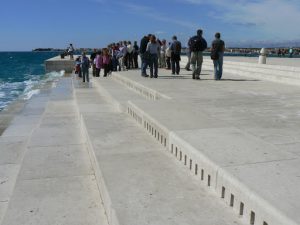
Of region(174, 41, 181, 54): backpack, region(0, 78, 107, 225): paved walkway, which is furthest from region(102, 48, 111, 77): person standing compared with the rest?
region(0, 78, 107, 225): paved walkway

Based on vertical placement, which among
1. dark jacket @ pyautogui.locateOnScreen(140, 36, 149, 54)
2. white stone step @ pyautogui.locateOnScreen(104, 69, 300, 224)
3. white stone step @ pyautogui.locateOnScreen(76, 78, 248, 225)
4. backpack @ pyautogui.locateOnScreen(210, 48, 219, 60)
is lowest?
white stone step @ pyautogui.locateOnScreen(76, 78, 248, 225)

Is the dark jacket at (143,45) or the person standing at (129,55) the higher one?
the dark jacket at (143,45)

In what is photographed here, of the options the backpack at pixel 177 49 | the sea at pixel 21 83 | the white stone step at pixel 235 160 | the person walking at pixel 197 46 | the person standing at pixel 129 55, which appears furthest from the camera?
the person standing at pixel 129 55

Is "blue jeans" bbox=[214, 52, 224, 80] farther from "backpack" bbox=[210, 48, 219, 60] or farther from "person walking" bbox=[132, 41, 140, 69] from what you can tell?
"person walking" bbox=[132, 41, 140, 69]

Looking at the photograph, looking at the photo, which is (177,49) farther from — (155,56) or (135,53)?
(135,53)

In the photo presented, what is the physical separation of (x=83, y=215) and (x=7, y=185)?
67.1 inches


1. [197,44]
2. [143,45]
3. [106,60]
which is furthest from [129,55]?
[197,44]

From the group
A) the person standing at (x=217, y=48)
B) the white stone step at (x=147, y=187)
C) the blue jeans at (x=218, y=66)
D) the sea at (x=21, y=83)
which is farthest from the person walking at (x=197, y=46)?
the sea at (x=21, y=83)

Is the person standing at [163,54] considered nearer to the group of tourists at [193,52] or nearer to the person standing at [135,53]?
the person standing at [135,53]

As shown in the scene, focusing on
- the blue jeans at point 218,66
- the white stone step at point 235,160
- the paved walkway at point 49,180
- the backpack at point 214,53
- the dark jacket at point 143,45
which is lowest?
the paved walkway at point 49,180

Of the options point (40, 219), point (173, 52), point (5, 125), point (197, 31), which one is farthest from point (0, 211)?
point (173, 52)

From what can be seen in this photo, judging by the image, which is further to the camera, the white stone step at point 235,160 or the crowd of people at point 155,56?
the crowd of people at point 155,56

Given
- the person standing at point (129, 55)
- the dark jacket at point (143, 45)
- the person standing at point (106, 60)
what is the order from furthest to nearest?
the person standing at point (129, 55) < the person standing at point (106, 60) < the dark jacket at point (143, 45)

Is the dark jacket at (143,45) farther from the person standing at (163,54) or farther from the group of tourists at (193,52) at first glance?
the person standing at (163,54)
